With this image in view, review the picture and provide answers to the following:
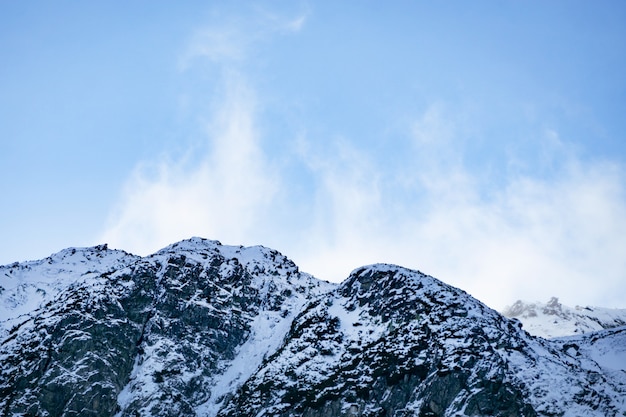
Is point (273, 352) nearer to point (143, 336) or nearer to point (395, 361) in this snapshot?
point (143, 336)

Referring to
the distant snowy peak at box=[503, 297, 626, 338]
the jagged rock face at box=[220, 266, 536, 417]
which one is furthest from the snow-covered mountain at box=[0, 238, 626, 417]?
the distant snowy peak at box=[503, 297, 626, 338]

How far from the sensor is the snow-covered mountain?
7938 centimetres

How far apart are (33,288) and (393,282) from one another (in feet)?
233

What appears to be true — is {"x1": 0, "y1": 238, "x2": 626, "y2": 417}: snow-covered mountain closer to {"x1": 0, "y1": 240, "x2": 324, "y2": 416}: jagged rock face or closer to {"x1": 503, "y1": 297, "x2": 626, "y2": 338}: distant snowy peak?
{"x1": 0, "y1": 240, "x2": 324, "y2": 416}: jagged rock face

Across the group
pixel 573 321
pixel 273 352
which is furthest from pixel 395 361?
pixel 573 321

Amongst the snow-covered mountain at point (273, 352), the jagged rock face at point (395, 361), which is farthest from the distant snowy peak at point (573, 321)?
the jagged rock face at point (395, 361)

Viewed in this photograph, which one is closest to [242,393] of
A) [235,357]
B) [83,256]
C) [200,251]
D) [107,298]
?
[235,357]

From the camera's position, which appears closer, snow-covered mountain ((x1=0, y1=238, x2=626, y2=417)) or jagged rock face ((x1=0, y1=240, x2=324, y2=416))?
snow-covered mountain ((x1=0, y1=238, x2=626, y2=417))

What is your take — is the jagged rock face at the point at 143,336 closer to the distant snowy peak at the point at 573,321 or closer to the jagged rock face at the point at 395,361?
the jagged rock face at the point at 395,361

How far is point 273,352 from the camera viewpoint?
99.0 meters

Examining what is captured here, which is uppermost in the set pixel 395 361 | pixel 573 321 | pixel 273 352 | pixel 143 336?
pixel 573 321

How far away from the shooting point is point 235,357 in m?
102

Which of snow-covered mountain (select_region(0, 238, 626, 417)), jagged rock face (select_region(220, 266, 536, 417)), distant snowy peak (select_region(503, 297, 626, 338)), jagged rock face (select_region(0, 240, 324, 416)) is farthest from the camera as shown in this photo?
distant snowy peak (select_region(503, 297, 626, 338))

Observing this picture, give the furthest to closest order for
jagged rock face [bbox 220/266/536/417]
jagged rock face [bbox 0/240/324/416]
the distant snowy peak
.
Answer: the distant snowy peak → jagged rock face [bbox 0/240/324/416] → jagged rock face [bbox 220/266/536/417]
